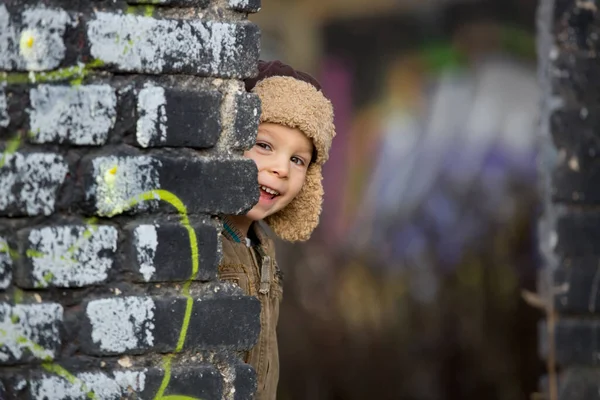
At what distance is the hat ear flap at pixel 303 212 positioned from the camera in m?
3.26

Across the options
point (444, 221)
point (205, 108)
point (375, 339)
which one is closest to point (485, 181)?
→ point (444, 221)

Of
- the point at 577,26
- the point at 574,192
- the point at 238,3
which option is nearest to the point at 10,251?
the point at 238,3

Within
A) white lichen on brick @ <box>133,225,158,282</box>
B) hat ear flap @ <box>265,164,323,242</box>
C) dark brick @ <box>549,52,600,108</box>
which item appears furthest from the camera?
dark brick @ <box>549,52,600,108</box>

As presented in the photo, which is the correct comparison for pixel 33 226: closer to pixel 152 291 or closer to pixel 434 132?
pixel 152 291

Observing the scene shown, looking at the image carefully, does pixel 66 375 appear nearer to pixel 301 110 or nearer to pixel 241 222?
pixel 241 222

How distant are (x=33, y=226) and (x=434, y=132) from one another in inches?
223

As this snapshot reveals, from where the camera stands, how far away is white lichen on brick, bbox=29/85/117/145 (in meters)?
2.41

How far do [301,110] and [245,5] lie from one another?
42 cm

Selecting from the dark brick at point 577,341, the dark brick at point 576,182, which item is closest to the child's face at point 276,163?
the dark brick at point 576,182

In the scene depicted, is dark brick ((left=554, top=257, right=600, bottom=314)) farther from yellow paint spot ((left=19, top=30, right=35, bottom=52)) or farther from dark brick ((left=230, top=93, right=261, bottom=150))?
yellow paint spot ((left=19, top=30, right=35, bottom=52))

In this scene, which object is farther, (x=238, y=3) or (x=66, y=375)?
(x=238, y=3)

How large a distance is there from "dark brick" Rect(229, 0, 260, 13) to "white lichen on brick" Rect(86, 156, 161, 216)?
0.42 metres

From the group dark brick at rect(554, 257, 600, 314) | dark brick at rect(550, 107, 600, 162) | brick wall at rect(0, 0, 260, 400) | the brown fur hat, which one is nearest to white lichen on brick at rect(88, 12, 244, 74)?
brick wall at rect(0, 0, 260, 400)

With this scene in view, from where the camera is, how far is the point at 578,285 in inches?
203
